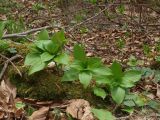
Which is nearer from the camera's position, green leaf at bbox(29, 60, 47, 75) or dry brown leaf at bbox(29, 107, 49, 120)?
dry brown leaf at bbox(29, 107, 49, 120)

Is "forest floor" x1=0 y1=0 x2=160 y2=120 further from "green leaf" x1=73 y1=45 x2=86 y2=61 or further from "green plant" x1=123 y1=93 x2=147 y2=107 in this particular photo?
"green leaf" x1=73 y1=45 x2=86 y2=61

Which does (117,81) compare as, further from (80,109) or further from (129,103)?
(80,109)

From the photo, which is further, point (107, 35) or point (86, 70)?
point (107, 35)

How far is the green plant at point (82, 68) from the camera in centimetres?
281

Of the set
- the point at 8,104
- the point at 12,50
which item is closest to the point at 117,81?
the point at 8,104

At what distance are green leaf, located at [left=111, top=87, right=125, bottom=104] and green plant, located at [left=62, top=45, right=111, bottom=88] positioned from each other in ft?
0.44

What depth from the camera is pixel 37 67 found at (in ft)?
9.36

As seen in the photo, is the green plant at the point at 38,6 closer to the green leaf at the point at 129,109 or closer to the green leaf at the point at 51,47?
the green leaf at the point at 51,47

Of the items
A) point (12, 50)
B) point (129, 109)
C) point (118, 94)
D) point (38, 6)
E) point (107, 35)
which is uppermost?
point (12, 50)

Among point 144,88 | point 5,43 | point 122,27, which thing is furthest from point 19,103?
point 122,27

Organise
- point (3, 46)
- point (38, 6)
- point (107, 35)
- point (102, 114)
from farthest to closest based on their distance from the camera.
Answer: point (38, 6) < point (107, 35) < point (3, 46) < point (102, 114)

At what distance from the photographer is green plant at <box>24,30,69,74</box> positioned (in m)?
2.86

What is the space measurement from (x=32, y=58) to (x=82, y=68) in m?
0.41

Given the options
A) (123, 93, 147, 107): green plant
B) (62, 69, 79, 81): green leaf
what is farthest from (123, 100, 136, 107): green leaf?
(62, 69, 79, 81): green leaf
